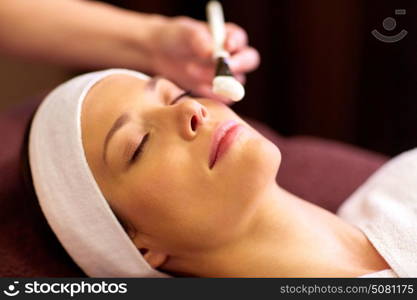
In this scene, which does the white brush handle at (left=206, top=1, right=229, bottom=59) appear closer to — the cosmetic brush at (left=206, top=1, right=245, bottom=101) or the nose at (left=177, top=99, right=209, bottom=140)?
the cosmetic brush at (left=206, top=1, right=245, bottom=101)

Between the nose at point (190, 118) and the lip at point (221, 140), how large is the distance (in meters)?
0.03

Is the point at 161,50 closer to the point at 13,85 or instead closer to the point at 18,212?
the point at 18,212

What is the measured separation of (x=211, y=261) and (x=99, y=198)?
0.19 metres

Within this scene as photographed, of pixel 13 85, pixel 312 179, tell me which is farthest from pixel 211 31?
pixel 13 85

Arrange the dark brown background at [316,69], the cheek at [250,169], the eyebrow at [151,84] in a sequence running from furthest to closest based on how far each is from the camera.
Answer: the dark brown background at [316,69]
the eyebrow at [151,84]
the cheek at [250,169]

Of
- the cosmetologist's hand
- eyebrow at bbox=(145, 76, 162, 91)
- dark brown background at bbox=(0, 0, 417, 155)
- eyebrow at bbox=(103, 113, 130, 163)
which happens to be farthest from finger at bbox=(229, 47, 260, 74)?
dark brown background at bbox=(0, 0, 417, 155)

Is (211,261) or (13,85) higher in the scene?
(211,261)

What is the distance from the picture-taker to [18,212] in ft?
3.20

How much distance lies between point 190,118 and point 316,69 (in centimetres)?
98

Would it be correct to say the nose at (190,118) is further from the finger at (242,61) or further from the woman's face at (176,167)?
the finger at (242,61)

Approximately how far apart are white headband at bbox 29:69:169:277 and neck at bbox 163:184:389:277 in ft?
0.37

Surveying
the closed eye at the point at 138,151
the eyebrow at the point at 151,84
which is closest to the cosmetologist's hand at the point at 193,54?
the eyebrow at the point at 151,84

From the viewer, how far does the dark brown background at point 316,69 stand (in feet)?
5.11

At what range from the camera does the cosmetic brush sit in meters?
0.82
